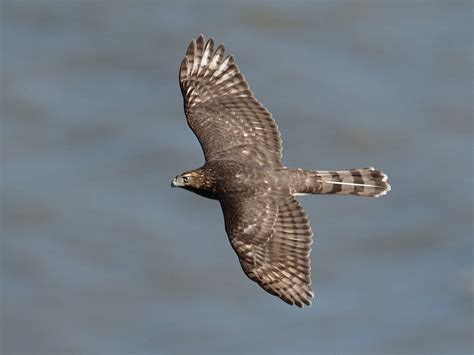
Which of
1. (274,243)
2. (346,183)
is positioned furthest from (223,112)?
(274,243)

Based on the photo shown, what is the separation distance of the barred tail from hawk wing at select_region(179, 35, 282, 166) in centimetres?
62

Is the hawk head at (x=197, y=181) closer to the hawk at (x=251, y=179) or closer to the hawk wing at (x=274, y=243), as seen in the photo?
the hawk at (x=251, y=179)

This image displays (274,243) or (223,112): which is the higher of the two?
(223,112)

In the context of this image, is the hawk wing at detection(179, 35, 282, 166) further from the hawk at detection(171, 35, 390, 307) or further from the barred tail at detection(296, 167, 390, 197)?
the barred tail at detection(296, 167, 390, 197)

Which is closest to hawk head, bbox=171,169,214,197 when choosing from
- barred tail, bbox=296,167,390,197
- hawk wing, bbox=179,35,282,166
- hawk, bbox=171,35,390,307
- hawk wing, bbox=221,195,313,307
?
hawk, bbox=171,35,390,307

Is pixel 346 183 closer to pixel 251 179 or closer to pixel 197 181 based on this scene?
pixel 251 179

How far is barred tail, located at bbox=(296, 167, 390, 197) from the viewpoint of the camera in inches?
790

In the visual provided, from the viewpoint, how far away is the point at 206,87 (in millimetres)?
21328

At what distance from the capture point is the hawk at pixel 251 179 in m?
19.5

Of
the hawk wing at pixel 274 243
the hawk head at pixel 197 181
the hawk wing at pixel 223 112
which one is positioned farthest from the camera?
the hawk wing at pixel 223 112

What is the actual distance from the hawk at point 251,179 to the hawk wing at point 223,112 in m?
0.01

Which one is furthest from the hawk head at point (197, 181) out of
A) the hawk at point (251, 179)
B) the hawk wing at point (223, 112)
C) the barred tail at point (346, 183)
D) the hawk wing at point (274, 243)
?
the barred tail at point (346, 183)

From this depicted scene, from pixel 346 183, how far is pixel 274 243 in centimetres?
144

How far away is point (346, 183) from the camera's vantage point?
20.4 metres
